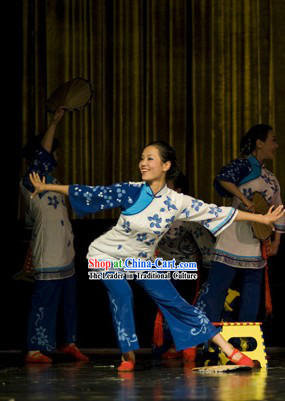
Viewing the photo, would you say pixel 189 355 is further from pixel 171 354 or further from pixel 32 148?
pixel 32 148

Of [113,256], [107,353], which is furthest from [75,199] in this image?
[107,353]

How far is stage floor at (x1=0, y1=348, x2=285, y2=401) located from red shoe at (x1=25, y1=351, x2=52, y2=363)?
0.30 ft

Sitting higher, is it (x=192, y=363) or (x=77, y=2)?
(x=77, y=2)

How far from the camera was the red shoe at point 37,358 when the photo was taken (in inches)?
232

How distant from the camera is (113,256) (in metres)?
5.20

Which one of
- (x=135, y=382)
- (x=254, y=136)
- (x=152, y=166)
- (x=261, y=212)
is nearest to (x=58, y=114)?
(x=152, y=166)

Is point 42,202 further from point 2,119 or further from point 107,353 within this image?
point 2,119

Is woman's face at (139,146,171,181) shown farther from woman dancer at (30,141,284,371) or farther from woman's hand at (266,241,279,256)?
woman's hand at (266,241,279,256)

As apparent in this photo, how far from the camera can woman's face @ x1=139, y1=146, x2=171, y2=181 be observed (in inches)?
203

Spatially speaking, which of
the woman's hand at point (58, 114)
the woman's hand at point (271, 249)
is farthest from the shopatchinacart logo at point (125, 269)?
the woman's hand at point (58, 114)

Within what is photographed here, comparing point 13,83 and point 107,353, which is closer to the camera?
point 107,353

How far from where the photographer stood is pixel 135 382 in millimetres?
4480

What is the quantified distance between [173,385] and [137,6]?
450 cm

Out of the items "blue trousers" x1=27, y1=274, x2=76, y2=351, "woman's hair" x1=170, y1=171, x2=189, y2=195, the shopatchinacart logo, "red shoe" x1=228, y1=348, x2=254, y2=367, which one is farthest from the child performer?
"red shoe" x1=228, y1=348, x2=254, y2=367
